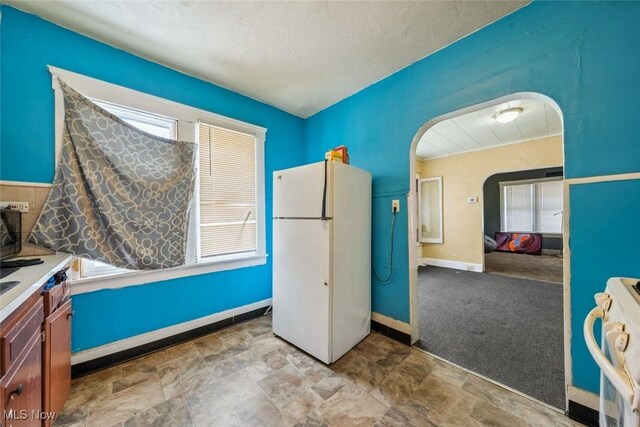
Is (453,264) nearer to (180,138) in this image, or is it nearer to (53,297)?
(180,138)

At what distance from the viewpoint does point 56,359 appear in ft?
4.34

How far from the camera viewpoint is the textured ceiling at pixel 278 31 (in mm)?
1581

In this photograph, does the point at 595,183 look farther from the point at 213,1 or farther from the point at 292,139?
the point at 292,139

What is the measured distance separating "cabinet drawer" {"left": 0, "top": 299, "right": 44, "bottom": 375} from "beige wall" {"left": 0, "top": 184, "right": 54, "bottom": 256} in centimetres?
77

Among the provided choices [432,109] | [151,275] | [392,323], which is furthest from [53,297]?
[432,109]

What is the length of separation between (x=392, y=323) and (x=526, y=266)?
514 centimetres

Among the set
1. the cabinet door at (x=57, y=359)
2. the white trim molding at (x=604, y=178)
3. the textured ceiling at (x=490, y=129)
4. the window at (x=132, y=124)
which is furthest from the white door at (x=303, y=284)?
the textured ceiling at (x=490, y=129)

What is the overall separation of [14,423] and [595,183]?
2.98 meters

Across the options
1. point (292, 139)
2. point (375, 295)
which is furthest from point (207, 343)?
point (292, 139)

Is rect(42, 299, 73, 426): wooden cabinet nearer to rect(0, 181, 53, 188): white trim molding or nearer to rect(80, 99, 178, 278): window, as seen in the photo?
rect(80, 99, 178, 278): window

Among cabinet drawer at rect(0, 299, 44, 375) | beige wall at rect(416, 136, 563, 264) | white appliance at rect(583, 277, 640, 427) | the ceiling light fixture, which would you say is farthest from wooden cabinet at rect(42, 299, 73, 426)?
beige wall at rect(416, 136, 563, 264)

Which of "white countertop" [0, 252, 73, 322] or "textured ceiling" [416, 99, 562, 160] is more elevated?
"textured ceiling" [416, 99, 562, 160]

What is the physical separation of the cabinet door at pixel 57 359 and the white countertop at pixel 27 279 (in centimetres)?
26

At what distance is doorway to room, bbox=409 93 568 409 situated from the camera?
199 cm
